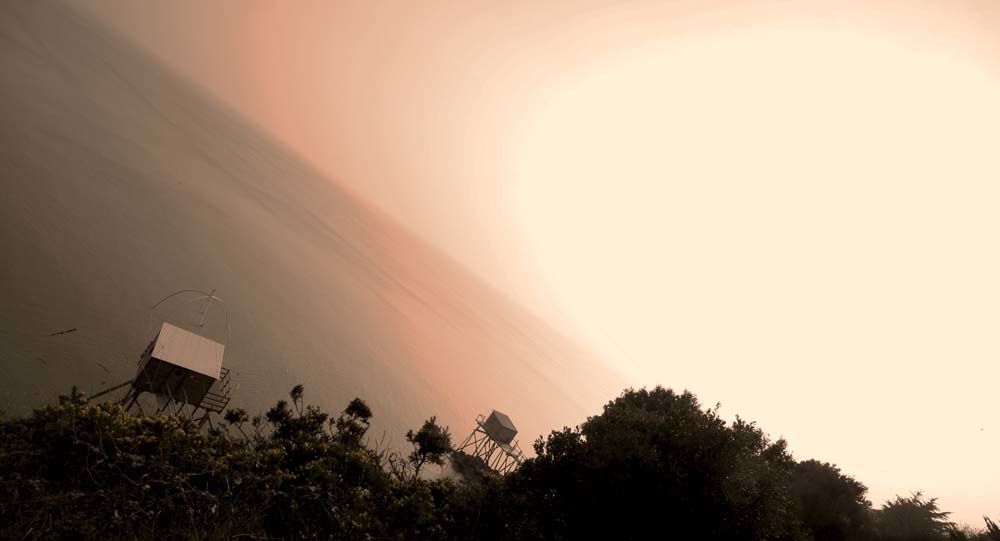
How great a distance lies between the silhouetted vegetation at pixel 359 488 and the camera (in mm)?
10266

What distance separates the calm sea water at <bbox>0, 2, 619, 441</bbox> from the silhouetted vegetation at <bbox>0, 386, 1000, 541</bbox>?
9463 millimetres

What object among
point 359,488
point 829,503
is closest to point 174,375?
point 359,488

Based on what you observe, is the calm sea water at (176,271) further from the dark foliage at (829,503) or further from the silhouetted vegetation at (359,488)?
the dark foliage at (829,503)

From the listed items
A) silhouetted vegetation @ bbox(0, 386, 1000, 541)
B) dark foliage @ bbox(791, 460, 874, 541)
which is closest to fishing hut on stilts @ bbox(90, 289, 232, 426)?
silhouetted vegetation @ bbox(0, 386, 1000, 541)

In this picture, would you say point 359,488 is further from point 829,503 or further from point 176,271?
point 176,271

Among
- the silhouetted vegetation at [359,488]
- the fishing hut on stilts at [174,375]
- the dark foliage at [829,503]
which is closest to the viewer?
the silhouetted vegetation at [359,488]

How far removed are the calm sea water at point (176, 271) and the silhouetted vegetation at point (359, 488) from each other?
946 cm

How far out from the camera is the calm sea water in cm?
2678

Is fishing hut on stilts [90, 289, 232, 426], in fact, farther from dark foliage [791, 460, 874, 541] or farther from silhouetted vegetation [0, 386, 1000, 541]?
dark foliage [791, 460, 874, 541]

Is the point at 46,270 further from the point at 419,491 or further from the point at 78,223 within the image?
the point at 419,491

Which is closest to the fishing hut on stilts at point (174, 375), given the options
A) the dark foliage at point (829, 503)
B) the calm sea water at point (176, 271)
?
the calm sea water at point (176, 271)

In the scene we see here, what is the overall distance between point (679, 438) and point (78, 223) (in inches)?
1815

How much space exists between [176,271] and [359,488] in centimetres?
3305

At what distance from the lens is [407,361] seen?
5700 cm
